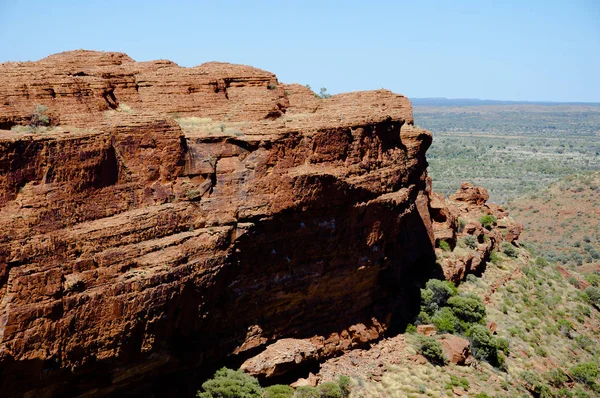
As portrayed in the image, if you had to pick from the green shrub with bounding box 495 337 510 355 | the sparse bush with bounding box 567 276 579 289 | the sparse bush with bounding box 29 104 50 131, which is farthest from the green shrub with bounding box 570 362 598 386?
the sparse bush with bounding box 29 104 50 131

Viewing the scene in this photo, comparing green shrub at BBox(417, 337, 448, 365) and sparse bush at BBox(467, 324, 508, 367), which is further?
sparse bush at BBox(467, 324, 508, 367)

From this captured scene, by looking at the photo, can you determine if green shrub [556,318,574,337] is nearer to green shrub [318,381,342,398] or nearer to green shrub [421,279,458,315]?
green shrub [421,279,458,315]

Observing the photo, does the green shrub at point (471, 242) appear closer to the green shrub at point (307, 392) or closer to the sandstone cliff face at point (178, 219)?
the sandstone cliff face at point (178, 219)

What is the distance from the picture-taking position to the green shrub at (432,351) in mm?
34625

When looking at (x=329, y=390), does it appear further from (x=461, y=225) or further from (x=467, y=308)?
(x=461, y=225)

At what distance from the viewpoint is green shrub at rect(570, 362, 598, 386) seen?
39.8 metres

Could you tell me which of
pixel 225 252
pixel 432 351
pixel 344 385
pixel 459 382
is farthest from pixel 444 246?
pixel 225 252

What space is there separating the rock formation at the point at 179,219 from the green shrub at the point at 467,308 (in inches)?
245

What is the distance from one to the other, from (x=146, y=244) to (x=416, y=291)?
875 inches

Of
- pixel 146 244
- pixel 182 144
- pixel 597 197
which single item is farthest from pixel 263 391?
pixel 597 197

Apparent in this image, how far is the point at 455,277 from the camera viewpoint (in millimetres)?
45281

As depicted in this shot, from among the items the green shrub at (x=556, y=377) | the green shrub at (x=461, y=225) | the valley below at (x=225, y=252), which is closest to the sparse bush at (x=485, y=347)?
the valley below at (x=225, y=252)

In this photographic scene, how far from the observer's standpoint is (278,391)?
27.9 metres

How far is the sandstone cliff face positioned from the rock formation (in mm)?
61
